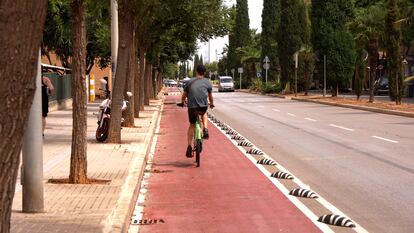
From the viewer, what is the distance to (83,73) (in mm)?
9680

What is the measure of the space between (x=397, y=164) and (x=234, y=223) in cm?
603

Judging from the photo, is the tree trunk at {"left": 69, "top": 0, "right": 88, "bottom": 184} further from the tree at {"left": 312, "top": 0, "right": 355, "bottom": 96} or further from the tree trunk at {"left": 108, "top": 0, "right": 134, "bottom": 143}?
the tree at {"left": 312, "top": 0, "right": 355, "bottom": 96}

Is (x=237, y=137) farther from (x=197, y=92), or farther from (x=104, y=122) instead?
(x=197, y=92)

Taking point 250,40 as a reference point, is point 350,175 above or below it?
below

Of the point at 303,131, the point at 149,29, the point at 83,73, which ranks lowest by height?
the point at 303,131

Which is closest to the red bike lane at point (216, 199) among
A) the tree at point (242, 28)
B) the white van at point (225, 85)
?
the white van at point (225, 85)

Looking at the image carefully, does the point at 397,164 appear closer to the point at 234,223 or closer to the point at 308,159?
the point at 308,159

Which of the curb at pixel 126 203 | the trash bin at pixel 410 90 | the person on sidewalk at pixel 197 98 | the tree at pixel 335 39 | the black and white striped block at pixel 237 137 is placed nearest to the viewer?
the curb at pixel 126 203

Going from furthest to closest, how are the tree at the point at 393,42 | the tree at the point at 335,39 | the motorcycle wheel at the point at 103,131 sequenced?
the tree at the point at 335,39 → the tree at the point at 393,42 → the motorcycle wheel at the point at 103,131

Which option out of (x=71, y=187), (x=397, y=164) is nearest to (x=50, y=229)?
(x=71, y=187)

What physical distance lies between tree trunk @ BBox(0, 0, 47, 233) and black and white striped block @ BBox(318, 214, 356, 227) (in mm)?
4710

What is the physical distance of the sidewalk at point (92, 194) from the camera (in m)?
6.85

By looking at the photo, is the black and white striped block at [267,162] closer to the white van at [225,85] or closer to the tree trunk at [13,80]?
the tree trunk at [13,80]

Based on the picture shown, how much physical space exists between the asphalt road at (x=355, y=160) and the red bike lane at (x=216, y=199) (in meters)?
0.77
